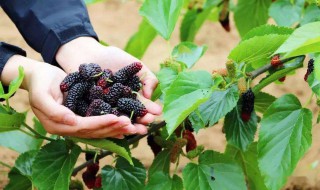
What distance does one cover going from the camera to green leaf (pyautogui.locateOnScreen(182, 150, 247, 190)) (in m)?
1.44

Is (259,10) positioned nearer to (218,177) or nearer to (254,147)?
(254,147)

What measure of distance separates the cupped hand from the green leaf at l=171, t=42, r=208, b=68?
0.26 metres

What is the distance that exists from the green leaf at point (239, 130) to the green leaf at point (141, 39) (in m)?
0.62

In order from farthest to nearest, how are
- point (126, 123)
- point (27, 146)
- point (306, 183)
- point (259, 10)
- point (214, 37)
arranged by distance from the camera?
point (214, 37) < point (306, 183) < point (259, 10) < point (27, 146) < point (126, 123)

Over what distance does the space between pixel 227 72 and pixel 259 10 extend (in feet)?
2.45

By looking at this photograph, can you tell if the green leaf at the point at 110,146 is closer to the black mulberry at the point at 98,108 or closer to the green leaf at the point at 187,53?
the black mulberry at the point at 98,108

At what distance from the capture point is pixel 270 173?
4.37 feet

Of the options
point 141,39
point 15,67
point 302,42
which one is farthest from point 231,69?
point 141,39

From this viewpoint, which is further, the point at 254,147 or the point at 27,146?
the point at 27,146

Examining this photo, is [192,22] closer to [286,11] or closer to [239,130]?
[286,11]

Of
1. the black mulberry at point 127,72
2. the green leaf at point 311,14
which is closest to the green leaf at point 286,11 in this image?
the green leaf at point 311,14

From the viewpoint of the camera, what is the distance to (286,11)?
1.92 m

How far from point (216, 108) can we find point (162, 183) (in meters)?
0.22

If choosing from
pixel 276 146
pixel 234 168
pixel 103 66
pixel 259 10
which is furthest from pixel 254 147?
pixel 259 10
